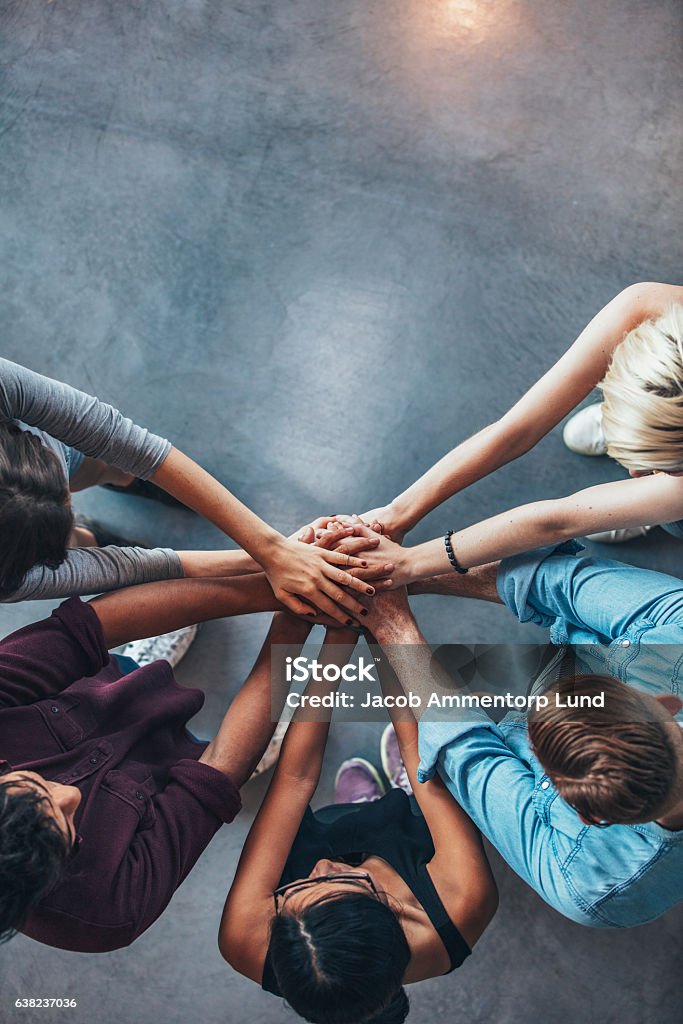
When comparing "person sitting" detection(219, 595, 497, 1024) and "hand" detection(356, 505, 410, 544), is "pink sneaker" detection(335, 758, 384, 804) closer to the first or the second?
"person sitting" detection(219, 595, 497, 1024)


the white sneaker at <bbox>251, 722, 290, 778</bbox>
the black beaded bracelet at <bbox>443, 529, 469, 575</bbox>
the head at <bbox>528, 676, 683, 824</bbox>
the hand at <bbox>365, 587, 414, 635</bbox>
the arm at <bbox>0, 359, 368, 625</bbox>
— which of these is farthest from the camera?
the white sneaker at <bbox>251, 722, 290, 778</bbox>

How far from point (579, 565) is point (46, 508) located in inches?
46.9

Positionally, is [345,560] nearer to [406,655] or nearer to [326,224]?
[406,655]

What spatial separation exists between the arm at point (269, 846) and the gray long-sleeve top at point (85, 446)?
1.74ft

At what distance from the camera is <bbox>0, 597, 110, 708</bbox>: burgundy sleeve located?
4.86 feet

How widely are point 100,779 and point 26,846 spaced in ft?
0.91

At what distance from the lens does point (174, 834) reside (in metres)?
1.50

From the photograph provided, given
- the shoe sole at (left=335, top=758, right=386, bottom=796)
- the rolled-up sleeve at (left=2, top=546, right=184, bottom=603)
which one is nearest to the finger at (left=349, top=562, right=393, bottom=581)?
the rolled-up sleeve at (left=2, top=546, right=184, bottom=603)

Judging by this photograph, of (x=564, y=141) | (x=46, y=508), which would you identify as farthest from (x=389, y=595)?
(x=564, y=141)

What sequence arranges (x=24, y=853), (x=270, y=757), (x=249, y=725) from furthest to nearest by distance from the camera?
1. (x=270, y=757)
2. (x=249, y=725)
3. (x=24, y=853)

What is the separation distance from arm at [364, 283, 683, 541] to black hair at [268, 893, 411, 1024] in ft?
3.09

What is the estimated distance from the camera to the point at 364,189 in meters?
2.45

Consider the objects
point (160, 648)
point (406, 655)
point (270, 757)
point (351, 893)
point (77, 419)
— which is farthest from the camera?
point (160, 648)

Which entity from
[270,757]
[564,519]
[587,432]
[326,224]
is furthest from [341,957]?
[326,224]
